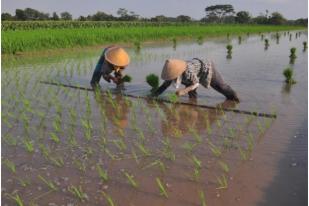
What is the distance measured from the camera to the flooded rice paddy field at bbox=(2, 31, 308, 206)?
8.79 feet

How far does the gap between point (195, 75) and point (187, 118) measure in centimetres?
65

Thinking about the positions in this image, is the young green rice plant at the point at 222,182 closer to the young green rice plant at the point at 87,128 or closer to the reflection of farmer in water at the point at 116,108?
the young green rice plant at the point at 87,128

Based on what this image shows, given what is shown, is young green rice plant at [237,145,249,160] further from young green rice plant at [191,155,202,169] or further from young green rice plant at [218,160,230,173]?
young green rice plant at [191,155,202,169]

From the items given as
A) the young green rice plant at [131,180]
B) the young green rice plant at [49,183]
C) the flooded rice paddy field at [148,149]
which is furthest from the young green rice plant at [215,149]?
the young green rice plant at [49,183]

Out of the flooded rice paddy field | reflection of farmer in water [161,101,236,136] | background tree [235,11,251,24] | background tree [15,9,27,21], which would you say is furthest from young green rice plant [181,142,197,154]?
background tree [235,11,251,24]

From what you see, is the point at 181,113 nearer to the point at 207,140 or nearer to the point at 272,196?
the point at 207,140

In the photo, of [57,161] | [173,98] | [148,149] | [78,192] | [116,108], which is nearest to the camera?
[78,192]

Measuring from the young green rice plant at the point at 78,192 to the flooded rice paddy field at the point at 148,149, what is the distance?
10 millimetres

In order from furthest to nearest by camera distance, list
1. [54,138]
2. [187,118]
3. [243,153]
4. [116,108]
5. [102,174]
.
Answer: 1. [116,108]
2. [187,118]
3. [54,138]
4. [243,153]
5. [102,174]

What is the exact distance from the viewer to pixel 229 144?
3.60 metres

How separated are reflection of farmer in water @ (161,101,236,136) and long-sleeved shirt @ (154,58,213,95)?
287mm

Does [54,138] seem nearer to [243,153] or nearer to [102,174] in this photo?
[102,174]

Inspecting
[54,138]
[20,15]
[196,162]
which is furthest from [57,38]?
[20,15]

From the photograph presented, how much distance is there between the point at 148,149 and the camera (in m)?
3.48
